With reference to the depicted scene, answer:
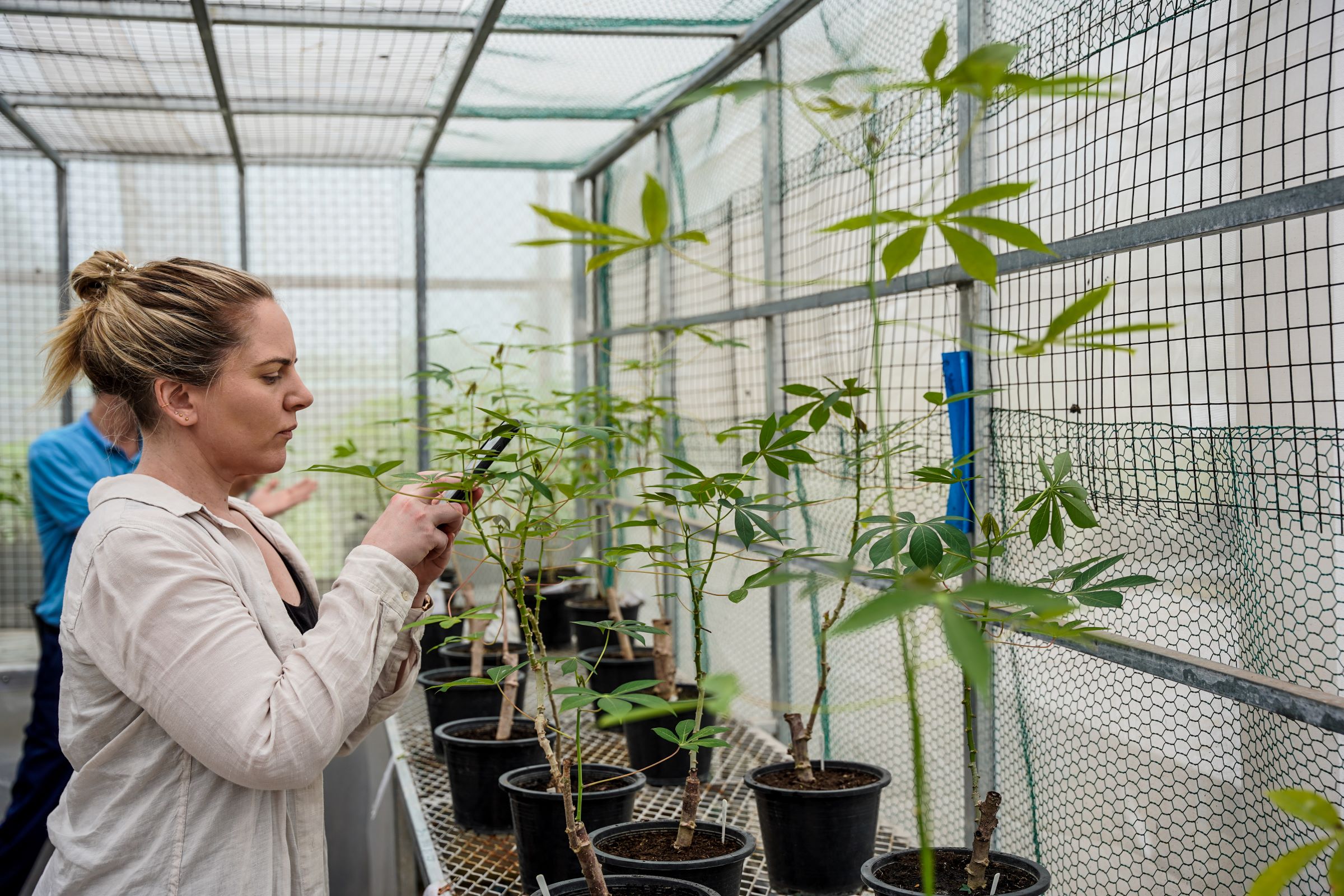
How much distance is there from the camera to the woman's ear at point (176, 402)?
1.42 m

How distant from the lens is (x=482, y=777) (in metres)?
2.05

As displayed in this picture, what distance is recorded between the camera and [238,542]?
1.46 metres

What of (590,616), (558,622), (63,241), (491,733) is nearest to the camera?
(491,733)

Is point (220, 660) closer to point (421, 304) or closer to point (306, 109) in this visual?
point (306, 109)

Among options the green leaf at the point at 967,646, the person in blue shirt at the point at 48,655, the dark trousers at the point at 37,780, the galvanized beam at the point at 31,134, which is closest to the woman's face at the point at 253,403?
the green leaf at the point at 967,646

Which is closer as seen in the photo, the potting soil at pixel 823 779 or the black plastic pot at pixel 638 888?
the black plastic pot at pixel 638 888

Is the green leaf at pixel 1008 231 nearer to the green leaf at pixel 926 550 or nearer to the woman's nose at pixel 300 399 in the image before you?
the green leaf at pixel 926 550

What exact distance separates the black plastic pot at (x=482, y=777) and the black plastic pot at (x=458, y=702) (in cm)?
40

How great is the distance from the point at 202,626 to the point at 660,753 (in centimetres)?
120

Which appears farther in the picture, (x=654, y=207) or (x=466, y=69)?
(x=466, y=69)

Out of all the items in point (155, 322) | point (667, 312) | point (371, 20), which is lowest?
point (155, 322)

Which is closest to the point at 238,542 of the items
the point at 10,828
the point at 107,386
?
the point at 107,386

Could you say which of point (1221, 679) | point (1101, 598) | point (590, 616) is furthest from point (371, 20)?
point (1221, 679)

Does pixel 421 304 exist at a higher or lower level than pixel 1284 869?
higher
